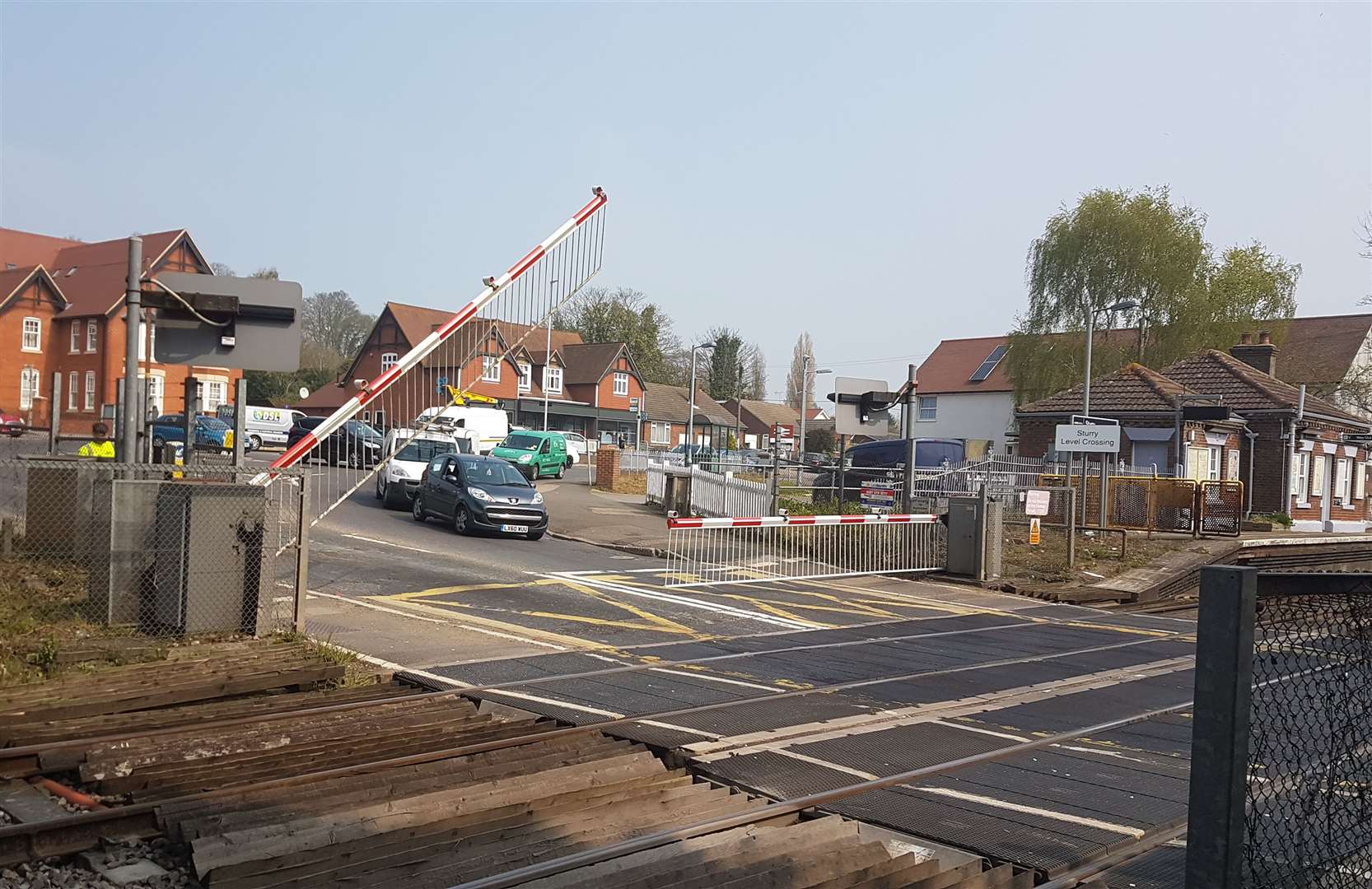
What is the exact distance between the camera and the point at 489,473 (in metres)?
22.6

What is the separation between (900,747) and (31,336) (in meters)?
64.2

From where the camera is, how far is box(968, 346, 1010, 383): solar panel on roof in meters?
65.2

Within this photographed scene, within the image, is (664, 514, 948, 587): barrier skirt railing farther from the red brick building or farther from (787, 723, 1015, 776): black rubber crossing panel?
the red brick building

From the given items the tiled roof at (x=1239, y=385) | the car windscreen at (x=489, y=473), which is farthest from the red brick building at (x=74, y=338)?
the tiled roof at (x=1239, y=385)

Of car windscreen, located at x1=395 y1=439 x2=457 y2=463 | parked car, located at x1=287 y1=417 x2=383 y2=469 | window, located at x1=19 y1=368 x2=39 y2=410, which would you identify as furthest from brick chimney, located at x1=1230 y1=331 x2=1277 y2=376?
window, located at x1=19 y1=368 x2=39 y2=410

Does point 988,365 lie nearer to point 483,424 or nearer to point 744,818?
point 483,424

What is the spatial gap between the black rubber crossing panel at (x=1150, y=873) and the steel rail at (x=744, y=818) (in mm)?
1461

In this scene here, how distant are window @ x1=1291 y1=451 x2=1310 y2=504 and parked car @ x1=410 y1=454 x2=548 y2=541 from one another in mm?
27282

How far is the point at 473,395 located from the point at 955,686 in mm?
6771

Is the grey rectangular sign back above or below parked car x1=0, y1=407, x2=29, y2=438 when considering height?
above

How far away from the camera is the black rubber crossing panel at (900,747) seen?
23.6 feet

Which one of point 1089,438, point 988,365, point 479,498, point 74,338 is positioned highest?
point 988,365

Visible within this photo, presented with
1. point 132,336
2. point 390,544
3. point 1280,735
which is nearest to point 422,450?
point 390,544

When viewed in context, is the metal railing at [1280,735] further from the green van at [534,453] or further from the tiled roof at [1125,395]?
the green van at [534,453]
